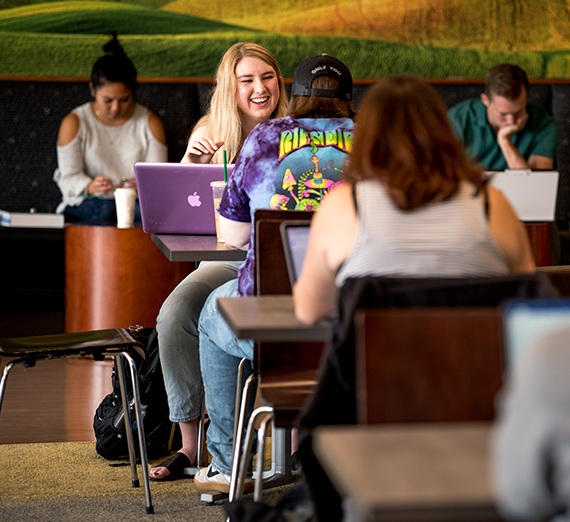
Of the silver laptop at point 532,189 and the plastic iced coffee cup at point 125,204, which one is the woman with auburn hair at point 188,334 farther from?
the silver laptop at point 532,189

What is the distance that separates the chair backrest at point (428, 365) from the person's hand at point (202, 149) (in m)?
1.60

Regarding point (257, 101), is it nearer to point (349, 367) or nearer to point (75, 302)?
point (75, 302)

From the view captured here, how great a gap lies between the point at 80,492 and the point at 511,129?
2.87 m

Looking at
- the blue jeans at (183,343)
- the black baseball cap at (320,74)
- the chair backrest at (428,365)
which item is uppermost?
the black baseball cap at (320,74)

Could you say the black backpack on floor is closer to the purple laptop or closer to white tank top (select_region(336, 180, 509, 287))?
the purple laptop

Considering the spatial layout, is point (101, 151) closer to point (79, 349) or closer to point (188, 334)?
point (188, 334)

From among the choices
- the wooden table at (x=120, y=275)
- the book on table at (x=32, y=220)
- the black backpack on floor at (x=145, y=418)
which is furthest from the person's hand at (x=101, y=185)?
the black backpack on floor at (x=145, y=418)

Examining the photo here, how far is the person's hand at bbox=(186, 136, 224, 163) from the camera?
236 cm

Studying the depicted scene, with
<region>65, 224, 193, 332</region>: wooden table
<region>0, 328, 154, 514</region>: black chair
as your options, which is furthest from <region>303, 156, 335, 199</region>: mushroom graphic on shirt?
<region>65, 224, 193, 332</region>: wooden table

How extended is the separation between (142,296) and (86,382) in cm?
45

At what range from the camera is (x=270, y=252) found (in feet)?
5.29

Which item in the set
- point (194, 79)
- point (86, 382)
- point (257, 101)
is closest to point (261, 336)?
point (257, 101)

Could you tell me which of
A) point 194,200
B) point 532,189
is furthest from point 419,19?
point 194,200

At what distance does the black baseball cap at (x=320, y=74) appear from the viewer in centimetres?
183
